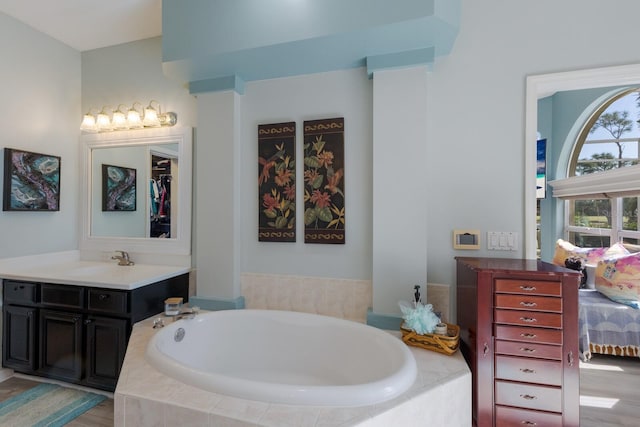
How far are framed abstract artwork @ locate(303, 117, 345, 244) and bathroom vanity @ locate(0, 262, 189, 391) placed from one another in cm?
120

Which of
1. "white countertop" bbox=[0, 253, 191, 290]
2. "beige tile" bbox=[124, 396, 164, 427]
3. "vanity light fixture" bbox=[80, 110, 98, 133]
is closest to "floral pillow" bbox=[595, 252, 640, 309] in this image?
"beige tile" bbox=[124, 396, 164, 427]

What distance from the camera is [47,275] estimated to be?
2.22m

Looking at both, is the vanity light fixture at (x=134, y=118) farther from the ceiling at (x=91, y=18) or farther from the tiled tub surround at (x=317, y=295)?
the tiled tub surround at (x=317, y=295)

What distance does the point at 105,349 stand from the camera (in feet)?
6.80

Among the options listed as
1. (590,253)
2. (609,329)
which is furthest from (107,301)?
(590,253)

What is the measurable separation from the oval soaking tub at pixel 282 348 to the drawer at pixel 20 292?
1277 mm

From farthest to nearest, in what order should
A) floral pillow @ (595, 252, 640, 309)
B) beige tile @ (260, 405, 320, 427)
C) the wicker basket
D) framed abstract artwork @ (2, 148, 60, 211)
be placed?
floral pillow @ (595, 252, 640, 309), framed abstract artwork @ (2, 148, 60, 211), the wicker basket, beige tile @ (260, 405, 320, 427)

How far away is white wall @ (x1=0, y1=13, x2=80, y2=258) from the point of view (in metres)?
2.42

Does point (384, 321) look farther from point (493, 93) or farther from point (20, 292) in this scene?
point (20, 292)

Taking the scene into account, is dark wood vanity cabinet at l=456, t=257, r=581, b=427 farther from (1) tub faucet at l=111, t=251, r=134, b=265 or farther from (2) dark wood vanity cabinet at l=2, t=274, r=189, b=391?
(1) tub faucet at l=111, t=251, r=134, b=265

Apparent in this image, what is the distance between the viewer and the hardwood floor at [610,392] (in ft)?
6.00

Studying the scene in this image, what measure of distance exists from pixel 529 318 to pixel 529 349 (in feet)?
0.49

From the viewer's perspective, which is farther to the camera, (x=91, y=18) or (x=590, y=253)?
(x=590, y=253)

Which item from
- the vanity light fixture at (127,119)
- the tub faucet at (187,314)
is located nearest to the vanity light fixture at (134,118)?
the vanity light fixture at (127,119)
